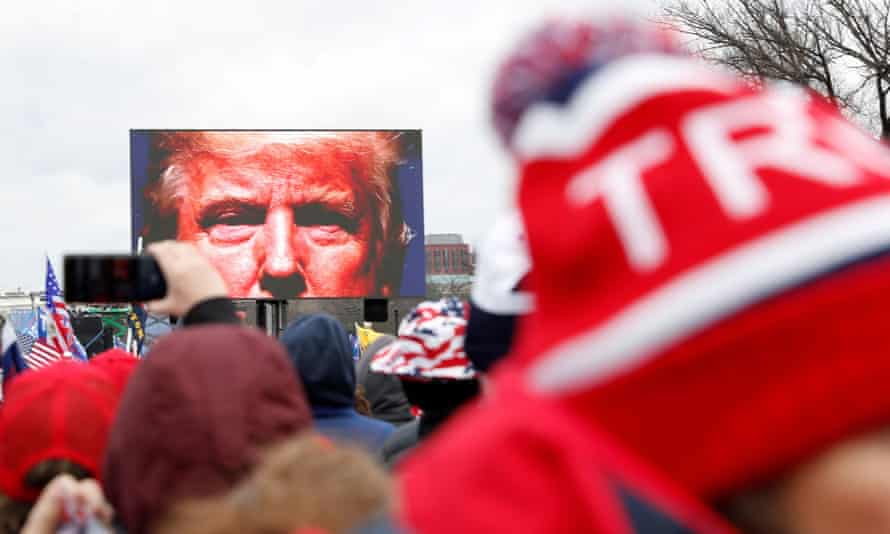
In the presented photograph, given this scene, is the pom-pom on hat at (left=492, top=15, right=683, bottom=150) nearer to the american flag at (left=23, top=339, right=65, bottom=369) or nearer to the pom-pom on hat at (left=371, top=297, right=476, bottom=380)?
the pom-pom on hat at (left=371, top=297, right=476, bottom=380)

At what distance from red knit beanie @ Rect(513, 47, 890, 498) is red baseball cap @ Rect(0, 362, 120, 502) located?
211 centimetres

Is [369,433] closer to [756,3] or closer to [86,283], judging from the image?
[86,283]

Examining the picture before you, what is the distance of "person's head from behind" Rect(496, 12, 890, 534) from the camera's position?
0.76 metres

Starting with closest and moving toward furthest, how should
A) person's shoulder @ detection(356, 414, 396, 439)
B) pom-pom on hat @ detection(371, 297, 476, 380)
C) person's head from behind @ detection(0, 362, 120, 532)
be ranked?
person's head from behind @ detection(0, 362, 120, 532) < pom-pom on hat @ detection(371, 297, 476, 380) < person's shoulder @ detection(356, 414, 396, 439)

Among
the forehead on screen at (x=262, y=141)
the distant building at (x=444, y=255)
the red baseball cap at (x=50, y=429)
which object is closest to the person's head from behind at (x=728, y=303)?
the red baseball cap at (x=50, y=429)

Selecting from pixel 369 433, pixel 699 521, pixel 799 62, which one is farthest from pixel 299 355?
pixel 799 62

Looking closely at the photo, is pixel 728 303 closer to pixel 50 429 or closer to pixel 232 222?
pixel 50 429

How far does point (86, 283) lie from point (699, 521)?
197 cm

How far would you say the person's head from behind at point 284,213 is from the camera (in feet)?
82.1

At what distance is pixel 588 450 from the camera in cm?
78

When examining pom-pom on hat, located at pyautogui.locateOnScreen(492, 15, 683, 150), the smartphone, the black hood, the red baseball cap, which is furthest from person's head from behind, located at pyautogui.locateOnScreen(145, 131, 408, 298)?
pom-pom on hat, located at pyautogui.locateOnScreen(492, 15, 683, 150)

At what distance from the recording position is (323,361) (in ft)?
12.0

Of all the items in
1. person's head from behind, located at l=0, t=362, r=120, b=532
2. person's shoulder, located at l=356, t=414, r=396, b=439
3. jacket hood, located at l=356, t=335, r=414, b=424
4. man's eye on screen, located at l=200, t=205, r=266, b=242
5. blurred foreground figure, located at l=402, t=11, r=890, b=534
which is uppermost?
man's eye on screen, located at l=200, t=205, r=266, b=242

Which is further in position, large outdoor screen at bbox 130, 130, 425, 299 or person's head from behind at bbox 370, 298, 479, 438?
large outdoor screen at bbox 130, 130, 425, 299
